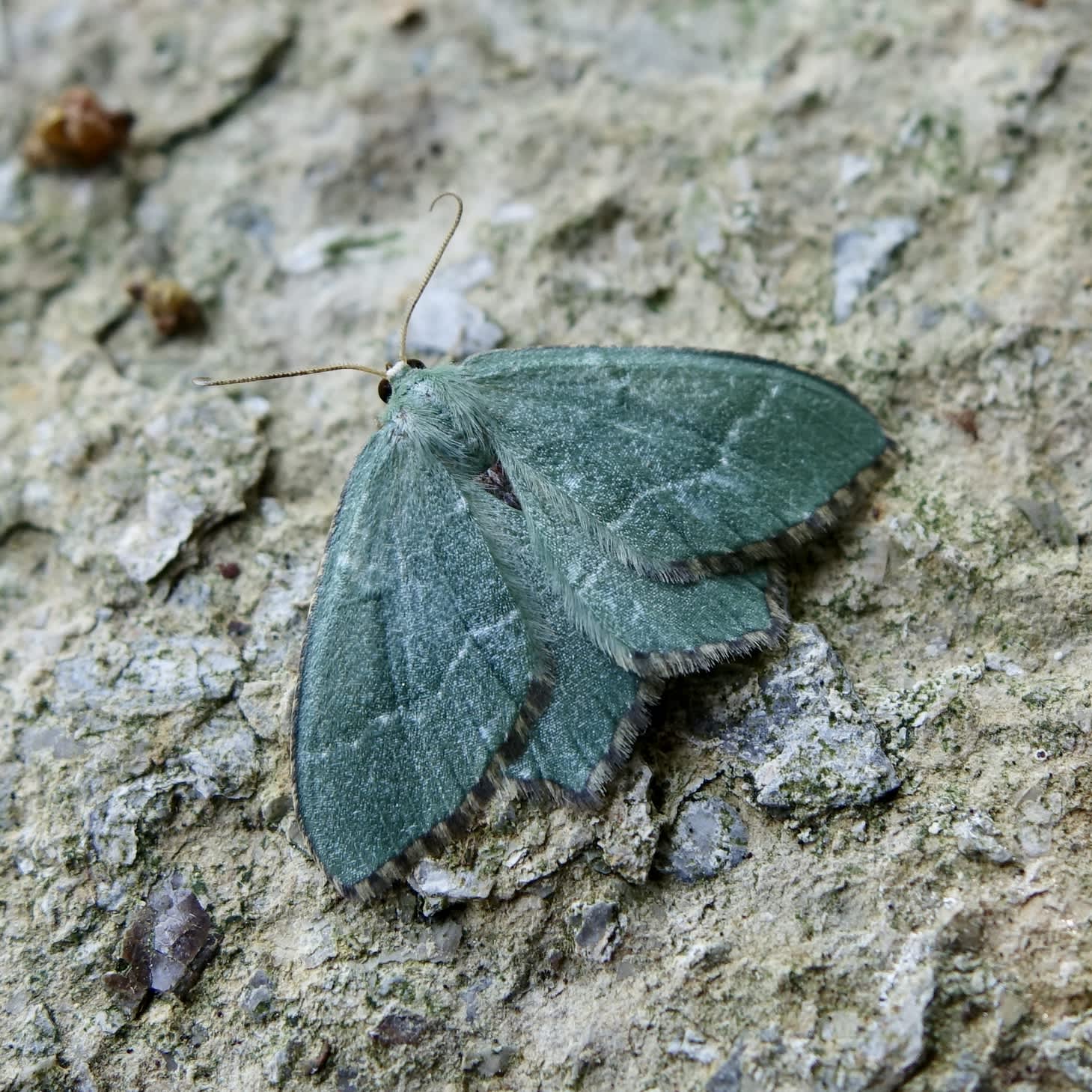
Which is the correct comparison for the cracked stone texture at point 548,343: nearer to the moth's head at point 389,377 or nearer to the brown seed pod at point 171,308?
the brown seed pod at point 171,308

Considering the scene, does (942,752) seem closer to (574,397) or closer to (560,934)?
(560,934)

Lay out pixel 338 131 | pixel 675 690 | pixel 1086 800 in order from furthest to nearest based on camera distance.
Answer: pixel 338 131 → pixel 675 690 → pixel 1086 800

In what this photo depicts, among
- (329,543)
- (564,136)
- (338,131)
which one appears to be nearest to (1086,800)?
(329,543)

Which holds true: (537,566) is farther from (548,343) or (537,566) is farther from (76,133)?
(76,133)

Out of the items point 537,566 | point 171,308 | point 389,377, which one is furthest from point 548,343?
point 171,308

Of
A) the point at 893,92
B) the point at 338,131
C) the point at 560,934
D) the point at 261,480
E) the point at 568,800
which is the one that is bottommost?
the point at 560,934

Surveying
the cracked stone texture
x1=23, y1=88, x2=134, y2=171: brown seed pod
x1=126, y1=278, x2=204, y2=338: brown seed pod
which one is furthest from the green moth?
x1=23, y1=88, x2=134, y2=171: brown seed pod

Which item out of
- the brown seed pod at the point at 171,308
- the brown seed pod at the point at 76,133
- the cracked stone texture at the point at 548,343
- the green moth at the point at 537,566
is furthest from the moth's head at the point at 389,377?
the brown seed pod at the point at 76,133
